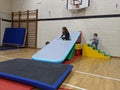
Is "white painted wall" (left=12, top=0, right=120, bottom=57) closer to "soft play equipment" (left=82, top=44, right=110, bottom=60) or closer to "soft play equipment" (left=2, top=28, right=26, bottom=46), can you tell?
"soft play equipment" (left=82, top=44, right=110, bottom=60)

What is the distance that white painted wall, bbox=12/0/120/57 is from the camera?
21.5 ft

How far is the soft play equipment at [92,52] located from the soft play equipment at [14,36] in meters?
4.09

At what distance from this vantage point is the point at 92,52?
6.45m

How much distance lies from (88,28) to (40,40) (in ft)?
10.3

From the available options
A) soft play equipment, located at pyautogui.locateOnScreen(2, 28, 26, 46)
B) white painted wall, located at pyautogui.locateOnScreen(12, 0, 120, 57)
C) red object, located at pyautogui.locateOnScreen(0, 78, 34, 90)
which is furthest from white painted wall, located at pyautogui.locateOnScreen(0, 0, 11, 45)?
red object, located at pyautogui.locateOnScreen(0, 78, 34, 90)

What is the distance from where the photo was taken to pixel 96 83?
283cm

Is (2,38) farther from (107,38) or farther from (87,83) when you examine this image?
(87,83)

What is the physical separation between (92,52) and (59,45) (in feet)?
6.22

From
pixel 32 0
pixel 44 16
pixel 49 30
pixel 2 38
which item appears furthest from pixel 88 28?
pixel 2 38

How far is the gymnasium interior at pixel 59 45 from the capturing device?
105 inches

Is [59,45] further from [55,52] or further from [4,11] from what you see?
[4,11]

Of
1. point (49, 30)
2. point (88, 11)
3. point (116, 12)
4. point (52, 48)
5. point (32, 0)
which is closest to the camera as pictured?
point (52, 48)

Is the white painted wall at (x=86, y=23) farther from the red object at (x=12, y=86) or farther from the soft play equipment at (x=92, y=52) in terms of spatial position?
the red object at (x=12, y=86)

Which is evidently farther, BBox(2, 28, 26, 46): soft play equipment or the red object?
BBox(2, 28, 26, 46): soft play equipment
